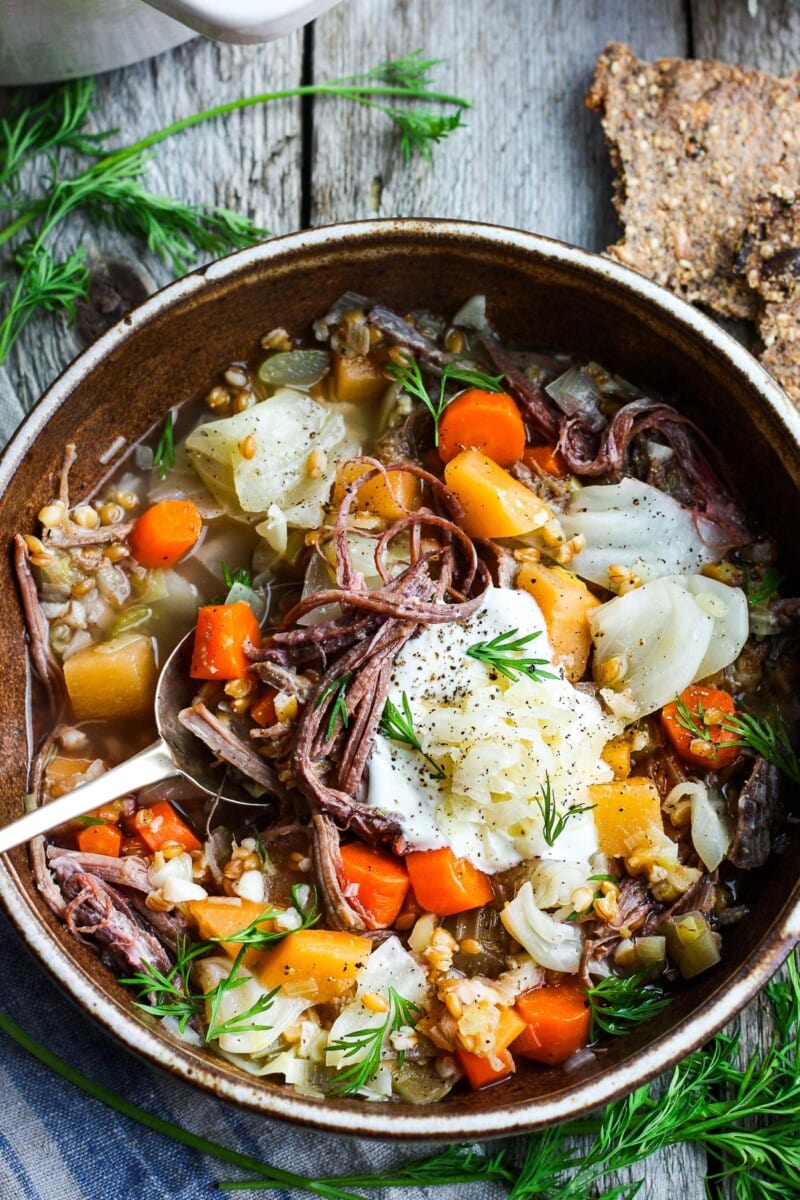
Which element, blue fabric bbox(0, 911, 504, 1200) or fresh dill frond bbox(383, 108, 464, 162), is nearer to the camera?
blue fabric bbox(0, 911, 504, 1200)

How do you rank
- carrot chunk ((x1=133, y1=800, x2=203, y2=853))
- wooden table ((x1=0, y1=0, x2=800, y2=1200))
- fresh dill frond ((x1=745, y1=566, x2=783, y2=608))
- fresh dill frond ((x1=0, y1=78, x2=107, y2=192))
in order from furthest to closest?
1. wooden table ((x1=0, y1=0, x2=800, y2=1200))
2. fresh dill frond ((x1=0, y1=78, x2=107, y2=192))
3. fresh dill frond ((x1=745, y1=566, x2=783, y2=608))
4. carrot chunk ((x1=133, y1=800, x2=203, y2=853))

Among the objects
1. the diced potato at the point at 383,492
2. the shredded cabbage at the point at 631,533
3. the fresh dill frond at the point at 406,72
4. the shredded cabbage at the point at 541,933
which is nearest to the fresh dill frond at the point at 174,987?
the shredded cabbage at the point at 541,933

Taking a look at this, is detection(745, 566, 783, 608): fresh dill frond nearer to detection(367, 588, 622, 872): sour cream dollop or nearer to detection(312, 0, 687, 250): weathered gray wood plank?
detection(367, 588, 622, 872): sour cream dollop

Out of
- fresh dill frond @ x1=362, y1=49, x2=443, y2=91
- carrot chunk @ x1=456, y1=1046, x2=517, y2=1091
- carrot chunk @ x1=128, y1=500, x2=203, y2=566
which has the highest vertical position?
fresh dill frond @ x1=362, y1=49, x2=443, y2=91

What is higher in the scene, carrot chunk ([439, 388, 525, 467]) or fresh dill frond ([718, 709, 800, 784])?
carrot chunk ([439, 388, 525, 467])

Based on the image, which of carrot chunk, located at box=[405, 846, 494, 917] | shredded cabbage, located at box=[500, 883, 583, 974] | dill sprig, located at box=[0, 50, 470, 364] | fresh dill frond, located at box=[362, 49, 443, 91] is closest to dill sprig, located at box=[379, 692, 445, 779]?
carrot chunk, located at box=[405, 846, 494, 917]

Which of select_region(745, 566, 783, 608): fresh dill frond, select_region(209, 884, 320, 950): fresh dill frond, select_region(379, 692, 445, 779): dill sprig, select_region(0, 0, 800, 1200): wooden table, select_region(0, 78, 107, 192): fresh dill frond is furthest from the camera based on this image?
select_region(0, 0, 800, 1200): wooden table

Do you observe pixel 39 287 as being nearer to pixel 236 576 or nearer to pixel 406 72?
pixel 236 576
